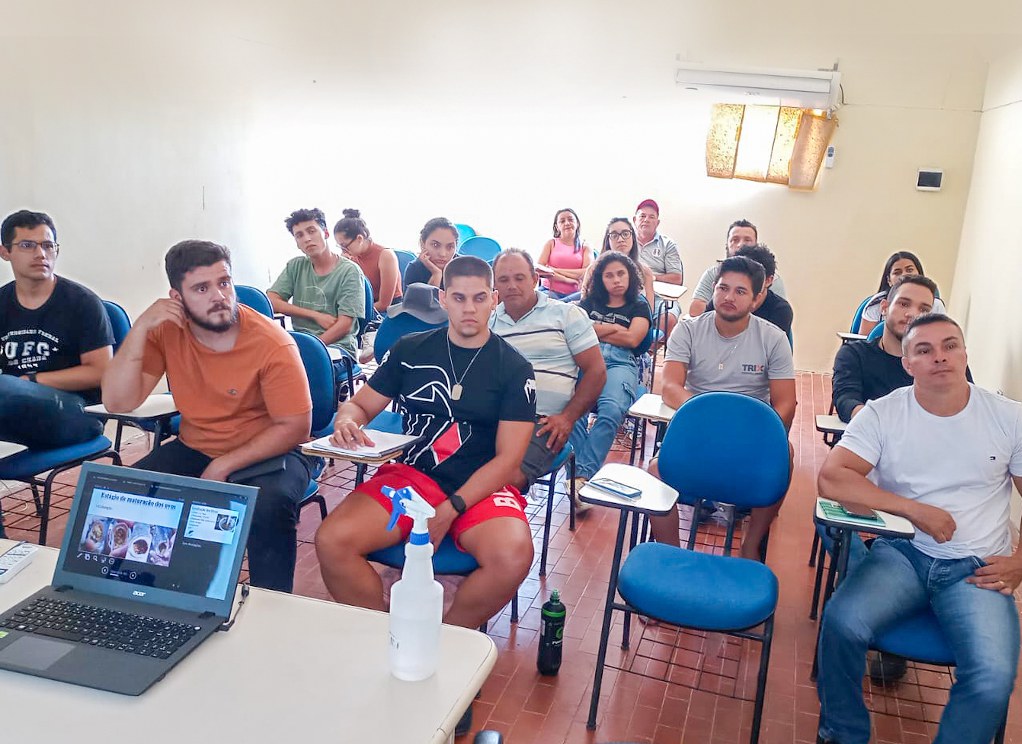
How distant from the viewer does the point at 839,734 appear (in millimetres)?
2131

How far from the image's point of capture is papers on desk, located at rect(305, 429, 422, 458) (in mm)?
2236

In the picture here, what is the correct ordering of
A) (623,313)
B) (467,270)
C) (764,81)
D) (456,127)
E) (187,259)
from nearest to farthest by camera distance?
(187,259) → (467,270) → (623,313) → (764,81) → (456,127)

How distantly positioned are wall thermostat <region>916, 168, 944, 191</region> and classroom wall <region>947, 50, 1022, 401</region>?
0.27 meters

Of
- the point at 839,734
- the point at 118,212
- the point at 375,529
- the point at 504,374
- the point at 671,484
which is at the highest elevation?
the point at 118,212

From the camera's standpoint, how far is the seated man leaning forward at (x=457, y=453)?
2.30 metres

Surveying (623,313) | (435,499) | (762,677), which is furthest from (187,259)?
(623,313)

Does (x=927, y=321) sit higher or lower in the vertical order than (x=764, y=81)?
lower

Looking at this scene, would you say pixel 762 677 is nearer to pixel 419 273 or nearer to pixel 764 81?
pixel 419 273

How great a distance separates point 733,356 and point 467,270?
132 centimetres

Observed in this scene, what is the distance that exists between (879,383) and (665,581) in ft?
5.10

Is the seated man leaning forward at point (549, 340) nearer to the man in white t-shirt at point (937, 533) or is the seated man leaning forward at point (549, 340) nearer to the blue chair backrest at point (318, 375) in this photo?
the blue chair backrest at point (318, 375)

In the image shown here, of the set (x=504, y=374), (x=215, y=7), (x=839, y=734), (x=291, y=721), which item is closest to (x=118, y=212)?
(x=215, y=7)

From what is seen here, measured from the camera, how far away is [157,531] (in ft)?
4.67

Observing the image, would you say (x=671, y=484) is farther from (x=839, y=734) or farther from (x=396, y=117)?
(x=396, y=117)
